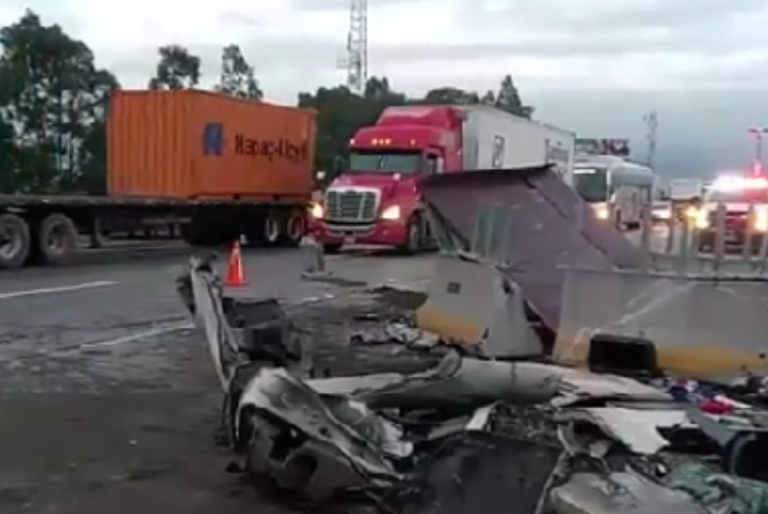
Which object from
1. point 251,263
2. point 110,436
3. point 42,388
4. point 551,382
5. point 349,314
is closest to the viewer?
point 551,382

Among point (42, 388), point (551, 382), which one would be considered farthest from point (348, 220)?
point (551, 382)

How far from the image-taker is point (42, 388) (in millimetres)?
9648

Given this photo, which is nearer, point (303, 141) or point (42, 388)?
point (42, 388)

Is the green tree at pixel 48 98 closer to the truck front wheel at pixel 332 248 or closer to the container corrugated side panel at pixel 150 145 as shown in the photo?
the container corrugated side panel at pixel 150 145

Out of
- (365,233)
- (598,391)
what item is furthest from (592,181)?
(598,391)

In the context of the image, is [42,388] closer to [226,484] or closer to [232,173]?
[226,484]

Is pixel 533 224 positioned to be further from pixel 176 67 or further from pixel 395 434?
pixel 176 67

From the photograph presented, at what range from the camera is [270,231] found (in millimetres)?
31766

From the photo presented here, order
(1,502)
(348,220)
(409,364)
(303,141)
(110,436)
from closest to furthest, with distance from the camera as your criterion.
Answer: (1,502) < (110,436) < (409,364) < (348,220) < (303,141)

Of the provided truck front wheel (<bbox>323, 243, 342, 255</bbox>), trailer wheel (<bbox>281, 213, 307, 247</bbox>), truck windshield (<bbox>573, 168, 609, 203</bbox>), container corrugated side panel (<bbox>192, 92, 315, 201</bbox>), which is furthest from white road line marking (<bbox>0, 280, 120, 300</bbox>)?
truck windshield (<bbox>573, 168, 609, 203</bbox>)

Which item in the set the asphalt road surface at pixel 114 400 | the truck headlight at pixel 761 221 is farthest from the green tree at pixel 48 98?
the truck headlight at pixel 761 221

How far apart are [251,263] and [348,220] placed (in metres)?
4.62

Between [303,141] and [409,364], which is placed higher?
[303,141]

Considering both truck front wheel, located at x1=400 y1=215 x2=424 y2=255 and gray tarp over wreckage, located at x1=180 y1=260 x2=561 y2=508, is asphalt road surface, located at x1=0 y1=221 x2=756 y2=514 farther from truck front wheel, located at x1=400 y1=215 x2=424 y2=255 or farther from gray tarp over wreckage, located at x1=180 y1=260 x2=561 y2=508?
truck front wheel, located at x1=400 y1=215 x2=424 y2=255
